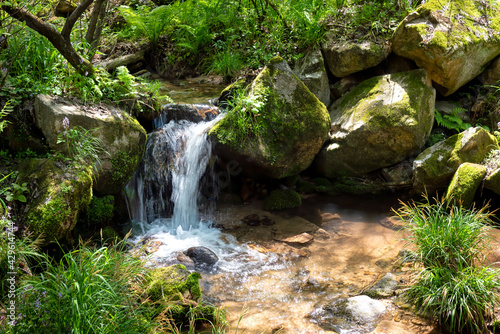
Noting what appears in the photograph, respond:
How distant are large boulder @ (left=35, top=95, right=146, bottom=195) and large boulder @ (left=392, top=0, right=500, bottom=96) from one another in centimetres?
493

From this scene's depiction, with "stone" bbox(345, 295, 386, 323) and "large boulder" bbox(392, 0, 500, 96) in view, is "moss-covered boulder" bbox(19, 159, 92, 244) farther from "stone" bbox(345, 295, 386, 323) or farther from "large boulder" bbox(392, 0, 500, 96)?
"large boulder" bbox(392, 0, 500, 96)

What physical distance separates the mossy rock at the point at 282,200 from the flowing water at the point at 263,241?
0.14 m

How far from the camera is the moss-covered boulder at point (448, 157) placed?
5.83m

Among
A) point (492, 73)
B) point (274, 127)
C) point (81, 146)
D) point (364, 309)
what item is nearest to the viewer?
point (364, 309)

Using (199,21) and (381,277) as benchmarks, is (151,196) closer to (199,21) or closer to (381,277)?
(381,277)

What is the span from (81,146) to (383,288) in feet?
13.1

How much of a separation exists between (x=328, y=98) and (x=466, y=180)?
3131 millimetres

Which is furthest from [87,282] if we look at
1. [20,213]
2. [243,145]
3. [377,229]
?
[377,229]

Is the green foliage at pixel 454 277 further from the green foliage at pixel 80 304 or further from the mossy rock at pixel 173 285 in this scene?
the green foliage at pixel 80 304

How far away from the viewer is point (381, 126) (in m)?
6.43

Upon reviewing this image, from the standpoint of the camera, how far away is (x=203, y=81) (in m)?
9.24

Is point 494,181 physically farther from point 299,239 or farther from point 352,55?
point 352,55

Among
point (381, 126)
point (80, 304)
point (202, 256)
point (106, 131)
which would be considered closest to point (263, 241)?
point (202, 256)

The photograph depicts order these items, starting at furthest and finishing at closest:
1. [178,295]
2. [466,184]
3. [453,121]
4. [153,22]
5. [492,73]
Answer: [153,22], [492,73], [453,121], [466,184], [178,295]
